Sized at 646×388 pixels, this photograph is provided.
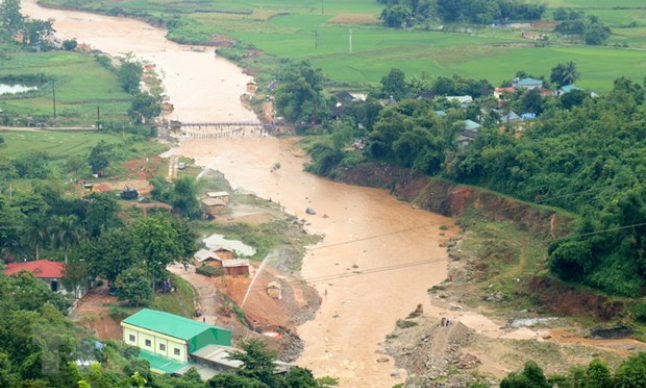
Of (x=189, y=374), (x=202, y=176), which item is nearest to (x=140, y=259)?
(x=189, y=374)

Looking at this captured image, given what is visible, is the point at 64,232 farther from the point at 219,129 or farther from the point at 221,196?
the point at 219,129

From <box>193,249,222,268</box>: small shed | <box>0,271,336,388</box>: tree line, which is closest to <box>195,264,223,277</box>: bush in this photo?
<box>193,249,222,268</box>: small shed

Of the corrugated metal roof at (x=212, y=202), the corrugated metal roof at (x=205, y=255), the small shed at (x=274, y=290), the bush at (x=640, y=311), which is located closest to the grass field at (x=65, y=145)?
the corrugated metal roof at (x=212, y=202)

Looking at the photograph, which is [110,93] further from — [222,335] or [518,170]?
[222,335]

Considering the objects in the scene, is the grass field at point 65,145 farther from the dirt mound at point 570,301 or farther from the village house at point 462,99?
the dirt mound at point 570,301

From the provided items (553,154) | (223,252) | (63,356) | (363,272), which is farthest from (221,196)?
(63,356)

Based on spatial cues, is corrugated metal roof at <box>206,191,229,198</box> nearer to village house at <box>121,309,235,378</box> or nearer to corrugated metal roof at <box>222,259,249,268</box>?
corrugated metal roof at <box>222,259,249,268</box>
